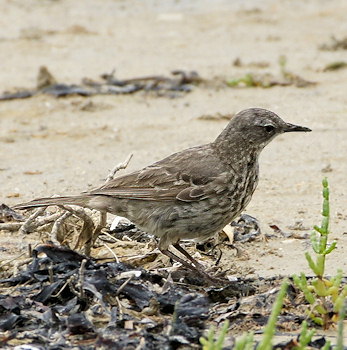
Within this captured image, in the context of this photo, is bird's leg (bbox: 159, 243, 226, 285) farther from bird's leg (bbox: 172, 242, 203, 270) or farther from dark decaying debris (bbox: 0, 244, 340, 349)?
dark decaying debris (bbox: 0, 244, 340, 349)

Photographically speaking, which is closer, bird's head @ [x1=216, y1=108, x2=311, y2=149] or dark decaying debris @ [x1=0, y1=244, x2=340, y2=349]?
dark decaying debris @ [x1=0, y1=244, x2=340, y2=349]

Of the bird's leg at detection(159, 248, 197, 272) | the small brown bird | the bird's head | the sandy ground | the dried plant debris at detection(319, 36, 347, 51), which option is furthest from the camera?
the dried plant debris at detection(319, 36, 347, 51)

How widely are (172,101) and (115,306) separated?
6.61 m

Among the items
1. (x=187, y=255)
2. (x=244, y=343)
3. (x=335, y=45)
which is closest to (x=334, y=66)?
(x=335, y=45)

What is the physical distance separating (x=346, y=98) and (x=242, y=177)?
526 centimetres

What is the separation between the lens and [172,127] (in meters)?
11.5

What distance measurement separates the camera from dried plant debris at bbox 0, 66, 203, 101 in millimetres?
12773

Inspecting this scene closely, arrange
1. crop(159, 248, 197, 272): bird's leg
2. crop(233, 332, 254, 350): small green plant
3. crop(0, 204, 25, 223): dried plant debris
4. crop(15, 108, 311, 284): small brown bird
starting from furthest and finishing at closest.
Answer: crop(0, 204, 25, 223): dried plant debris
crop(15, 108, 311, 284): small brown bird
crop(159, 248, 197, 272): bird's leg
crop(233, 332, 254, 350): small green plant

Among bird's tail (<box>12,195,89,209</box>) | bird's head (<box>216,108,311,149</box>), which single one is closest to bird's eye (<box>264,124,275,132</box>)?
bird's head (<box>216,108,311,149</box>)

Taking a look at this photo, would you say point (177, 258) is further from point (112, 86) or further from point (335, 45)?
point (335, 45)

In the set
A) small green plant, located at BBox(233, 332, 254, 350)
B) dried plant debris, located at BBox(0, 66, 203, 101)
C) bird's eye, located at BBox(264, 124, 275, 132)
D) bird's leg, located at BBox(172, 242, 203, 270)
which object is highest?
bird's eye, located at BBox(264, 124, 275, 132)

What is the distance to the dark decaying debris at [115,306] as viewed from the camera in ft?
18.8

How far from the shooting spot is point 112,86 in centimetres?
1313

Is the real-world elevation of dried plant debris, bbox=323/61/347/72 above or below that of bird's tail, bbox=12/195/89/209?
below
